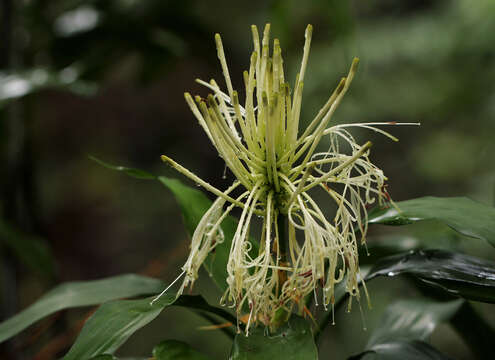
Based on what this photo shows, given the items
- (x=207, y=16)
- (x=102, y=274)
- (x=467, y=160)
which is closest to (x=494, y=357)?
(x=467, y=160)

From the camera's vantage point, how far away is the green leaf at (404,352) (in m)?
0.46

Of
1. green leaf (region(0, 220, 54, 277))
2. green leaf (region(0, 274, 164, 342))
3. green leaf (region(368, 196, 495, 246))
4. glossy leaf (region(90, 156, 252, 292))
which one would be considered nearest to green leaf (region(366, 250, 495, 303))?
green leaf (region(368, 196, 495, 246))

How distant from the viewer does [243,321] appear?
1.44 ft

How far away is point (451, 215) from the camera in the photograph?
407 mm

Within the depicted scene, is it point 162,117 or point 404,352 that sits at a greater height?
point 162,117

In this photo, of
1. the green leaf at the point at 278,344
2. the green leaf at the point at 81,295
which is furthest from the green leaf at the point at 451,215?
the green leaf at the point at 81,295

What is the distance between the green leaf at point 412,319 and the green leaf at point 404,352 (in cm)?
6

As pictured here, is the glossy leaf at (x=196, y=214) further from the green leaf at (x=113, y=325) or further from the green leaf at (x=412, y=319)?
the green leaf at (x=412, y=319)

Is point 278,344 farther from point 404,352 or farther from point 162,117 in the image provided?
point 162,117

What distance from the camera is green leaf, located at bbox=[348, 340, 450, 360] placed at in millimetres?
464

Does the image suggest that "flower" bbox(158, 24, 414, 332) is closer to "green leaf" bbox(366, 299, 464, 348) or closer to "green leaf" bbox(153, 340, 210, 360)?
"green leaf" bbox(153, 340, 210, 360)

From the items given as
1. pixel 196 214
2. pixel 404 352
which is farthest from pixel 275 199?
pixel 404 352

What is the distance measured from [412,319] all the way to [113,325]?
0.43 meters

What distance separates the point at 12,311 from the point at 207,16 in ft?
7.43
